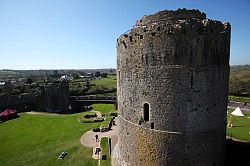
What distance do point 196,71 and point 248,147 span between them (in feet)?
28.8

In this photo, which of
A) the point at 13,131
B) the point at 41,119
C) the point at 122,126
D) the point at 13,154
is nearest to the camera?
the point at 122,126

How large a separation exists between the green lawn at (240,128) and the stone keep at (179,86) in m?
11.0

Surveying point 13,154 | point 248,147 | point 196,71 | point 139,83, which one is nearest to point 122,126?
point 139,83

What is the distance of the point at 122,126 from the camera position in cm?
1329

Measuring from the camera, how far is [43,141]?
78.1ft

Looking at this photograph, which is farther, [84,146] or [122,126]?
[84,146]

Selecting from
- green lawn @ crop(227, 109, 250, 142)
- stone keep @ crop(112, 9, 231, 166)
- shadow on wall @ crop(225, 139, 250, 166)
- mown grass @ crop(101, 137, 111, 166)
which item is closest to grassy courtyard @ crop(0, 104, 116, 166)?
mown grass @ crop(101, 137, 111, 166)

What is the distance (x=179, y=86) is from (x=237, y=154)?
7.78 meters

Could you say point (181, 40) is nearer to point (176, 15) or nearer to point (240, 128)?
point (176, 15)

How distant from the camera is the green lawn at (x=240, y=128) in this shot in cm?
2112

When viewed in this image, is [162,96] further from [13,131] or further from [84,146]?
[13,131]

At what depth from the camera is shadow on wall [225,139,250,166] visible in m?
13.3

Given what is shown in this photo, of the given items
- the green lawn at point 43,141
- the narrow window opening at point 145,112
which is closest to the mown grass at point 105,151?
the green lawn at point 43,141

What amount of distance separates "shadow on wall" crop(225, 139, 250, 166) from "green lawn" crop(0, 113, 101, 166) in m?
9.75
